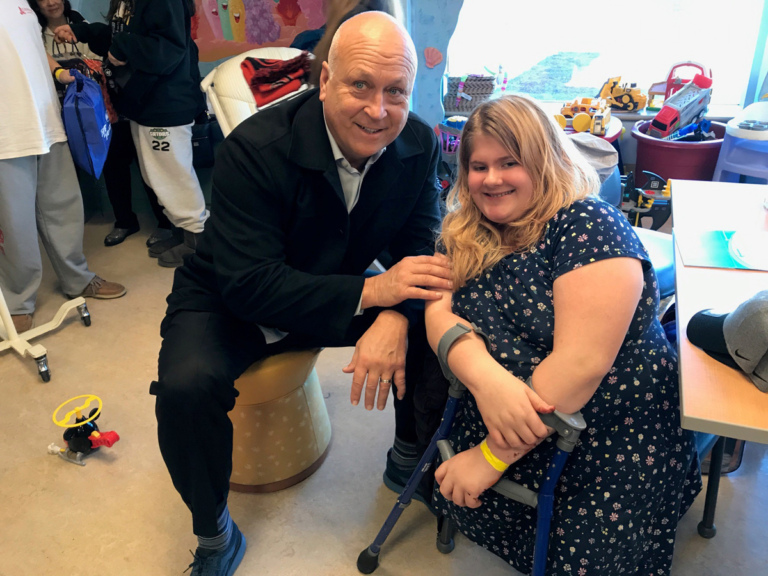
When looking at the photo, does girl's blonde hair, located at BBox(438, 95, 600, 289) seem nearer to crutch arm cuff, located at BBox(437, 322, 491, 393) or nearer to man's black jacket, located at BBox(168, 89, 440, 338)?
crutch arm cuff, located at BBox(437, 322, 491, 393)

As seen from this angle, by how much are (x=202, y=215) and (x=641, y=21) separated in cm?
269

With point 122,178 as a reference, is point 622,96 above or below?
above

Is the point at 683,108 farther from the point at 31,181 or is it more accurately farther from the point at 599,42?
the point at 31,181

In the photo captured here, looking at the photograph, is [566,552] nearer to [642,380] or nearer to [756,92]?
[642,380]

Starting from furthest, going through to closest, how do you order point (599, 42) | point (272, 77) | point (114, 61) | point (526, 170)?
point (599, 42) → point (114, 61) → point (272, 77) → point (526, 170)

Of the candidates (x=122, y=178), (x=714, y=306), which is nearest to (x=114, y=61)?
(x=122, y=178)

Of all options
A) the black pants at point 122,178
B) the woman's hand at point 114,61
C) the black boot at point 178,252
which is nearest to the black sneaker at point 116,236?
the black pants at point 122,178

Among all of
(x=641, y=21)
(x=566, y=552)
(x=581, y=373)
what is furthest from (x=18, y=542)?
(x=641, y=21)

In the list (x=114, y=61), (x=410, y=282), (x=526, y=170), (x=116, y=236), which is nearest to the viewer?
(x=526, y=170)

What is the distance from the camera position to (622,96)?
3467 mm

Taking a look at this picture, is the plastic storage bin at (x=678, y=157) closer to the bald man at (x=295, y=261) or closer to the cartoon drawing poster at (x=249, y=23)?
the cartoon drawing poster at (x=249, y=23)

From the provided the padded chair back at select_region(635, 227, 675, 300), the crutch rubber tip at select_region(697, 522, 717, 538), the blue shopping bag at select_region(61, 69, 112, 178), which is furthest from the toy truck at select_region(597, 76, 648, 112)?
the blue shopping bag at select_region(61, 69, 112, 178)

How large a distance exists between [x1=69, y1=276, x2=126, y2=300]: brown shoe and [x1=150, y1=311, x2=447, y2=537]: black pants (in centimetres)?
150

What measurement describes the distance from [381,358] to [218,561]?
2.19ft
